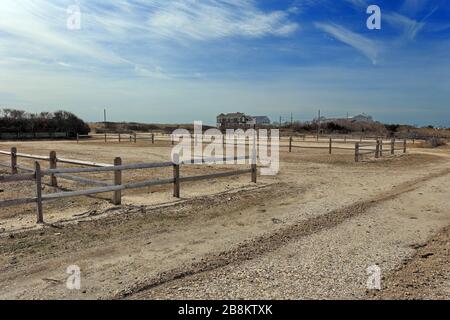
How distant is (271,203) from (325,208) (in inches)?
52.4

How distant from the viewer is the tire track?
4836 millimetres

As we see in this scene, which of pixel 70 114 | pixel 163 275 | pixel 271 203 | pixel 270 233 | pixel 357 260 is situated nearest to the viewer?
pixel 163 275

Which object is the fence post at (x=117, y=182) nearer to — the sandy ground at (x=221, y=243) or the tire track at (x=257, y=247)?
the sandy ground at (x=221, y=243)

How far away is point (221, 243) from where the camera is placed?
6535mm

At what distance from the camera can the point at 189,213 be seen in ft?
28.7

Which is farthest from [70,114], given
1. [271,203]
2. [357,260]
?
[357,260]

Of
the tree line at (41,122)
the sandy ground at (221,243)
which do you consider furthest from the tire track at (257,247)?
the tree line at (41,122)

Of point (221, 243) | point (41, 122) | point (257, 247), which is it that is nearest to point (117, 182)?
point (221, 243)

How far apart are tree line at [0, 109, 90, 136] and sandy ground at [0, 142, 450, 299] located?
5278 centimetres

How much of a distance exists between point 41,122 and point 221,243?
62.1 m

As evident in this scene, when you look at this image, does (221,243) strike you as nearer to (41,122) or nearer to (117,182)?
(117,182)

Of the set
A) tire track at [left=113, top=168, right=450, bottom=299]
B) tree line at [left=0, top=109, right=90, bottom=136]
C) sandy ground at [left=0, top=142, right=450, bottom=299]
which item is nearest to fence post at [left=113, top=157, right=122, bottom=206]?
sandy ground at [left=0, top=142, right=450, bottom=299]

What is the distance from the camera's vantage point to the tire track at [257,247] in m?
4.84
